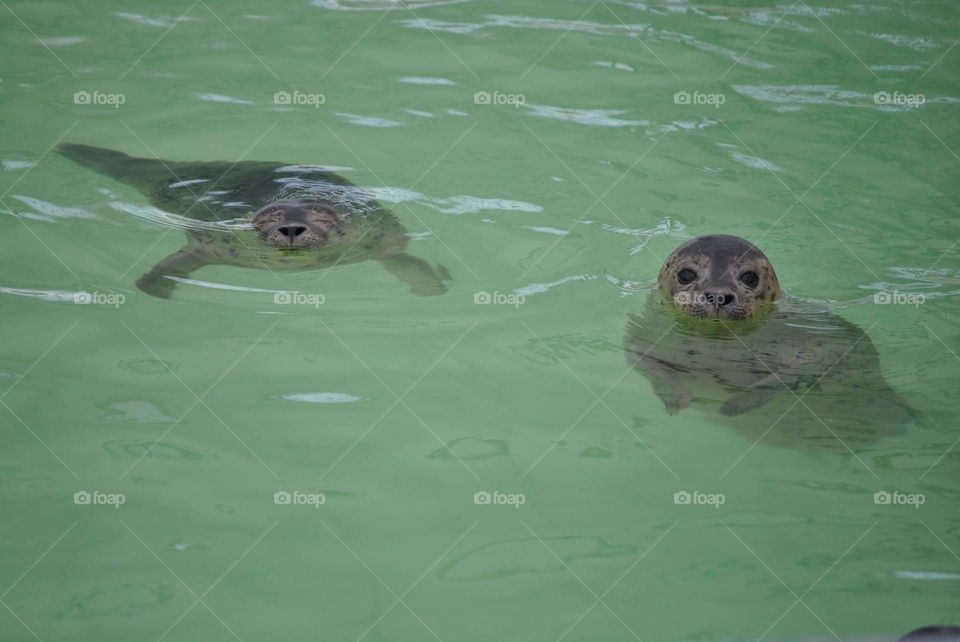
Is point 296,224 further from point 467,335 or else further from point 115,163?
point 115,163

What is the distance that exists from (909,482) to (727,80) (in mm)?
6580

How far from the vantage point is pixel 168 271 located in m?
7.92

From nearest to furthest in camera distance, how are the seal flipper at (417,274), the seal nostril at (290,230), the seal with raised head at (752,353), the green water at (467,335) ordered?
the green water at (467,335)
the seal with raised head at (752,353)
the seal flipper at (417,274)
the seal nostril at (290,230)

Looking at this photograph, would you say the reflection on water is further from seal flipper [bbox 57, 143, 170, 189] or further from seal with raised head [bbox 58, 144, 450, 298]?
seal flipper [bbox 57, 143, 170, 189]

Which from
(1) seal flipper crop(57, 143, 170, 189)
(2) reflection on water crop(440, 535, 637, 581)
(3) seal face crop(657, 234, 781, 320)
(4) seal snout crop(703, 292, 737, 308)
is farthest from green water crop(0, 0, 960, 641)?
(4) seal snout crop(703, 292, 737, 308)

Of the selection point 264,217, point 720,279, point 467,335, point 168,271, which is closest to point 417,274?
point 467,335

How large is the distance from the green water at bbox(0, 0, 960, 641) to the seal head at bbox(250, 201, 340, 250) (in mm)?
317

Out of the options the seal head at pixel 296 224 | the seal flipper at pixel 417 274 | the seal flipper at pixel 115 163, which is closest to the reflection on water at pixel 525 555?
the seal flipper at pixel 417 274

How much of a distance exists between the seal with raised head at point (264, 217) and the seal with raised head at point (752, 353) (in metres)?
1.65

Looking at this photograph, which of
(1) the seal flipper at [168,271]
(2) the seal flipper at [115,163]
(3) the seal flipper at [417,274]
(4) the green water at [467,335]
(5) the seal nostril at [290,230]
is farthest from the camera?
(2) the seal flipper at [115,163]

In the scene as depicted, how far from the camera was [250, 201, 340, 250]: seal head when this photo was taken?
27.3 ft

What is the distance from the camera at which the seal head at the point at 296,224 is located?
27.3 feet

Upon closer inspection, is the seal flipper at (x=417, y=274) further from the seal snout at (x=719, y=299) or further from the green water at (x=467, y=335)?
the seal snout at (x=719, y=299)

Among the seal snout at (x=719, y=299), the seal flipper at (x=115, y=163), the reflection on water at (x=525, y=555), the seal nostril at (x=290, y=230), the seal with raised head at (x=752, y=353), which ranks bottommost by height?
the reflection on water at (x=525, y=555)
